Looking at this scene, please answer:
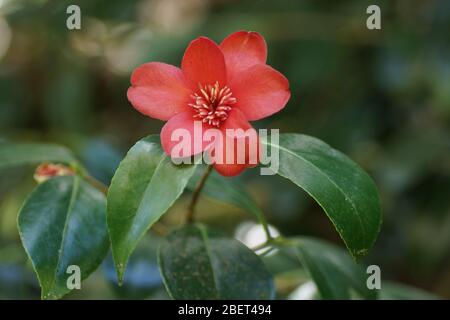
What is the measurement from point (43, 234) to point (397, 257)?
1353 mm

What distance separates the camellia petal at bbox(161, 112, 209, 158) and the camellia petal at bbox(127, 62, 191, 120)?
0.02m

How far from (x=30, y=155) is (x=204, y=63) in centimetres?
38

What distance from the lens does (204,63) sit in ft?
2.44

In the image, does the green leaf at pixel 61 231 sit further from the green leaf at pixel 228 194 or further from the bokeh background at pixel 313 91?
the bokeh background at pixel 313 91

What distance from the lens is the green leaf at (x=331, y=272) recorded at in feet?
3.06

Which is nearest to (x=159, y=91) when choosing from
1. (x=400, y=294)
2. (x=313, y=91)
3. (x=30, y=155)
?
(x=30, y=155)

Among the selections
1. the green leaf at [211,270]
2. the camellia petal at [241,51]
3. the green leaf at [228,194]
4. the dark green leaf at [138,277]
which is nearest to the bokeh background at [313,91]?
the dark green leaf at [138,277]

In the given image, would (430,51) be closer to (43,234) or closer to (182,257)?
(182,257)

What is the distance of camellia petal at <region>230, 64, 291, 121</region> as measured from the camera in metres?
0.73

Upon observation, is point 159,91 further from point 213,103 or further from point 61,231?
point 61,231

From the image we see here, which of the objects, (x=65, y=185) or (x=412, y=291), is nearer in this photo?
(x=65, y=185)

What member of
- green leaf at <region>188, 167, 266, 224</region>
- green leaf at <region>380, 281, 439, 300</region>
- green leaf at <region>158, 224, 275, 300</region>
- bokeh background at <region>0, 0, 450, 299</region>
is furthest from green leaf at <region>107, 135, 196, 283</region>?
bokeh background at <region>0, 0, 450, 299</region>

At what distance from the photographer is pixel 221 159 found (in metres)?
0.71
